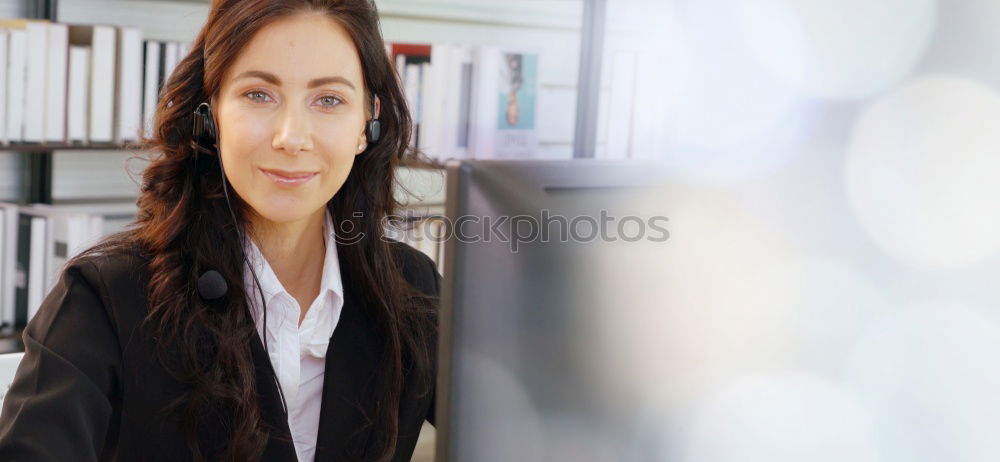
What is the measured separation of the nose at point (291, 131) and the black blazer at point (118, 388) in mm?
228

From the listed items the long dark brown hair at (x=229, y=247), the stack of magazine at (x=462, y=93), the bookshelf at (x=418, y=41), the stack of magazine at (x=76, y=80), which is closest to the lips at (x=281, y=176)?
the long dark brown hair at (x=229, y=247)

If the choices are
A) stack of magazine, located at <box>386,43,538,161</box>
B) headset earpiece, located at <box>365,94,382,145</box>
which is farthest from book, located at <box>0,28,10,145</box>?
headset earpiece, located at <box>365,94,382,145</box>

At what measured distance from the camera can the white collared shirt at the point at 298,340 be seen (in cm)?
121

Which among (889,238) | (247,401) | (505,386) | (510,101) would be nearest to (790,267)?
(889,238)

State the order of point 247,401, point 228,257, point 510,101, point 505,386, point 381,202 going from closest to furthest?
point 505,386 → point 247,401 → point 228,257 → point 381,202 → point 510,101

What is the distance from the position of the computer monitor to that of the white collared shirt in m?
0.75

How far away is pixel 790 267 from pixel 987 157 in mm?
128

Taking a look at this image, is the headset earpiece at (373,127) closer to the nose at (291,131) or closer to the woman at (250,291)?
the woman at (250,291)

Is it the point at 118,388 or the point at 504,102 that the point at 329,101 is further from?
the point at 504,102

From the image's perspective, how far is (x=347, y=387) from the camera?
1.21 m

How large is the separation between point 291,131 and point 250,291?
0.72ft

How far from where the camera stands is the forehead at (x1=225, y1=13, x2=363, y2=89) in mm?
1181

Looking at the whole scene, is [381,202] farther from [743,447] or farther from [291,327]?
[743,447]

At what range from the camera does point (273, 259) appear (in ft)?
4.27
